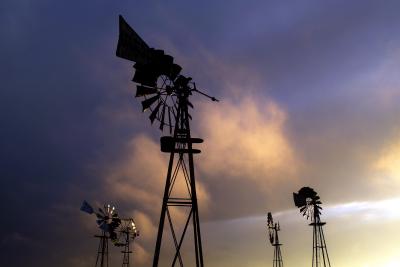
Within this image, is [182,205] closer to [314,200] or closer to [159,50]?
[159,50]

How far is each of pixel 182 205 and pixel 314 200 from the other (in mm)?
27544

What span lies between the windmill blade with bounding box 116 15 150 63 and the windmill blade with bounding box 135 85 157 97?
49.8 inches

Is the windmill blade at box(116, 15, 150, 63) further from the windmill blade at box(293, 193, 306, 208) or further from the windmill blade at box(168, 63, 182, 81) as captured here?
the windmill blade at box(293, 193, 306, 208)

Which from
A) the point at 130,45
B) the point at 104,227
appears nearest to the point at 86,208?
the point at 104,227

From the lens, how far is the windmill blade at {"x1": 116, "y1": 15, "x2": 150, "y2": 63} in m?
18.8

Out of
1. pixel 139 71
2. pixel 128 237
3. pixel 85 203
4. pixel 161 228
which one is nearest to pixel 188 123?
pixel 139 71

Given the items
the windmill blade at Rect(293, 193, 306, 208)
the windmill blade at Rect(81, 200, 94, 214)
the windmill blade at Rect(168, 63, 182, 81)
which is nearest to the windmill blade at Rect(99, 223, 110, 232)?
the windmill blade at Rect(81, 200, 94, 214)

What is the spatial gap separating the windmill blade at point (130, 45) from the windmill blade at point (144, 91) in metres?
1.26

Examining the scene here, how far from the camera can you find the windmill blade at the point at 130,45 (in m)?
18.8

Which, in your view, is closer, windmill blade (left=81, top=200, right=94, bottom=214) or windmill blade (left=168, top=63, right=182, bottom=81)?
windmill blade (left=168, top=63, right=182, bottom=81)

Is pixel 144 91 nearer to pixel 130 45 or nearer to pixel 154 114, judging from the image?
pixel 154 114

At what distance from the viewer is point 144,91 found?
20938 mm

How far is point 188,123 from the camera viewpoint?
848 inches

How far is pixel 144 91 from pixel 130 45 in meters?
2.39
